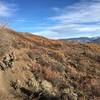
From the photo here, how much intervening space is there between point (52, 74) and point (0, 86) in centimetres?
488

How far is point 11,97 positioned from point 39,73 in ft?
14.3

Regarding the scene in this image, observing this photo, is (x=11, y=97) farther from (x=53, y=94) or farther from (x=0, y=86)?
(x=53, y=94)

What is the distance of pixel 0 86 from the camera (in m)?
16.6

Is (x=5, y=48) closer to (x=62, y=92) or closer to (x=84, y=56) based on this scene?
(x=62, y=92)

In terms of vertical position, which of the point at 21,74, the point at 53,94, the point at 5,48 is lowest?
the point at 53,94

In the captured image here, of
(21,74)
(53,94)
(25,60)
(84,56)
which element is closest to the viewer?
(53,94)

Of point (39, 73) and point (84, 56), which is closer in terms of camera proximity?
point (39, 73)

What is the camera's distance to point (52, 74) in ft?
66.8

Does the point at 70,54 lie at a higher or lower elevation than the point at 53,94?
higher

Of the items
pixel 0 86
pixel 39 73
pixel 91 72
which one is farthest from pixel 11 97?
pixel 91 72

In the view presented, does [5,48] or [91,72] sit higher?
[5,48]

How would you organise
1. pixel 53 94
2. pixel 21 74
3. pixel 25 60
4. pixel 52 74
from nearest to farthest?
pixel 53 94 → pixel 21 74 → pixel 52 74 → pixel 25 60

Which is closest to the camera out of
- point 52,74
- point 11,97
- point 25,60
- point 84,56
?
point 11,97

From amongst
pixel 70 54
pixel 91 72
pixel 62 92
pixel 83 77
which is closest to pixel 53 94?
pixel 62 92
